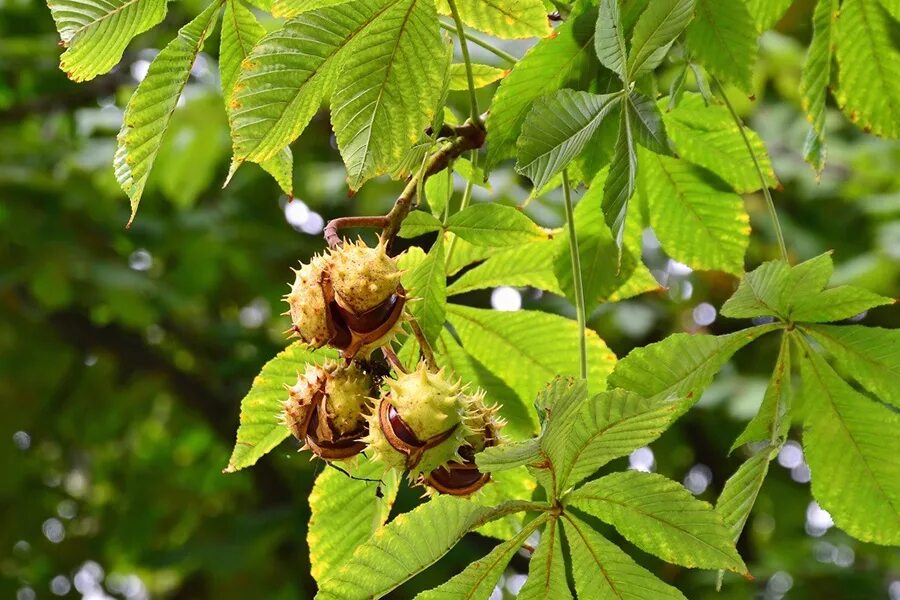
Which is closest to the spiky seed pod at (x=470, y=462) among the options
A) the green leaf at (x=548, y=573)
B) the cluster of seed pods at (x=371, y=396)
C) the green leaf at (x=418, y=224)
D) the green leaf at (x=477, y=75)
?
the cluster of seed pods at (x=371, y=396)

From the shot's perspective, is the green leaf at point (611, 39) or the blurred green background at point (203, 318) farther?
the blurred green background at point (203, 318)

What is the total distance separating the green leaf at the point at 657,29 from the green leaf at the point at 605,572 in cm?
42

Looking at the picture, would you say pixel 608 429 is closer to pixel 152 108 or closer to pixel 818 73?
pixel 152 108

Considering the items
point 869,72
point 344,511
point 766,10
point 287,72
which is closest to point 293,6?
point 287,72

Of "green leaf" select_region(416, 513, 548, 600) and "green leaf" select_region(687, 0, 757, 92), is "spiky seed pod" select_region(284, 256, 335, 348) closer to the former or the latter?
"green leaf" select_region(416, 513, 548, 600)

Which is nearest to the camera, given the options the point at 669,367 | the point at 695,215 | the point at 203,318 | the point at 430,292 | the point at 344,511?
the point at 669,367

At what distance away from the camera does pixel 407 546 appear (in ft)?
3.00

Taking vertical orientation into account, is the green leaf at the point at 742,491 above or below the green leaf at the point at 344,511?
above

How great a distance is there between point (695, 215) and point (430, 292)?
16.2 inches

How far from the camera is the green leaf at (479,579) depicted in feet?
3.03

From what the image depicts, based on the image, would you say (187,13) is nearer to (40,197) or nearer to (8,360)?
(40,197)

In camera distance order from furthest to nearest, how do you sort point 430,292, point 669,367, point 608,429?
point 430,292, point 669,367, point 608,429

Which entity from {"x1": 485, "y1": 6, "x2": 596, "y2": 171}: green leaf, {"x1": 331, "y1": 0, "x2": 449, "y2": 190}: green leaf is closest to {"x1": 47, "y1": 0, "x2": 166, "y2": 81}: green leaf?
{"x1": 331, "y1": 0, "x2": 449, "y2": 190}: green leaf

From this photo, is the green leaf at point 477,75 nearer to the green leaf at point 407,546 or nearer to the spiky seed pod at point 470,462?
the spiky seed pod at point 470,462
